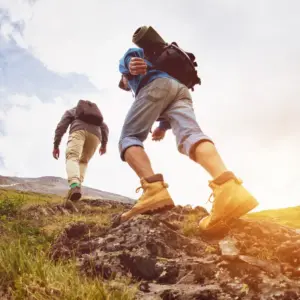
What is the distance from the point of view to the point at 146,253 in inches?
114

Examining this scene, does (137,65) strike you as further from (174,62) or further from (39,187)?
(39,187)

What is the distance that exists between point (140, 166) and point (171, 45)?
5.05ft

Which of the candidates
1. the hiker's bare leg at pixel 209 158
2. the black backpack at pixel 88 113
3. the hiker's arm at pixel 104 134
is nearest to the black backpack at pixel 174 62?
the hiker's bare leg at pixel 209 158

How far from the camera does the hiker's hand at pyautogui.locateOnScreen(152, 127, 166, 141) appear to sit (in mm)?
4738

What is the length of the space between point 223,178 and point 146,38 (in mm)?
1905

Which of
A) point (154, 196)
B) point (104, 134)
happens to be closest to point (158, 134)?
point (154, 196)

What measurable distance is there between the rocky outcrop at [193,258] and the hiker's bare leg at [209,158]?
59 cm

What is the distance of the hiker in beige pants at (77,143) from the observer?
313 inches

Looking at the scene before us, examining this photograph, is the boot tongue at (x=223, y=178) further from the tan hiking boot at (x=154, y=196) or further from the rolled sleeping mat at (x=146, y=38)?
the rolled sleeping mat at (x=146, y=38)

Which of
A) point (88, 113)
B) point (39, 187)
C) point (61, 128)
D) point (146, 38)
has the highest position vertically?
point (39, 187)

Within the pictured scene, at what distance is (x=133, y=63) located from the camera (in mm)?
3922

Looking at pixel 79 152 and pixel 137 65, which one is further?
pixel 79 152

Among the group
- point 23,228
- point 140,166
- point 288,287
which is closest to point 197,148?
A: point 140,166

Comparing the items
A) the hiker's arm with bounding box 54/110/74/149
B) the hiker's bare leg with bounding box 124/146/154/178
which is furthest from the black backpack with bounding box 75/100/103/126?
the hiker's bare leg with bounding box 124/146/154/178
